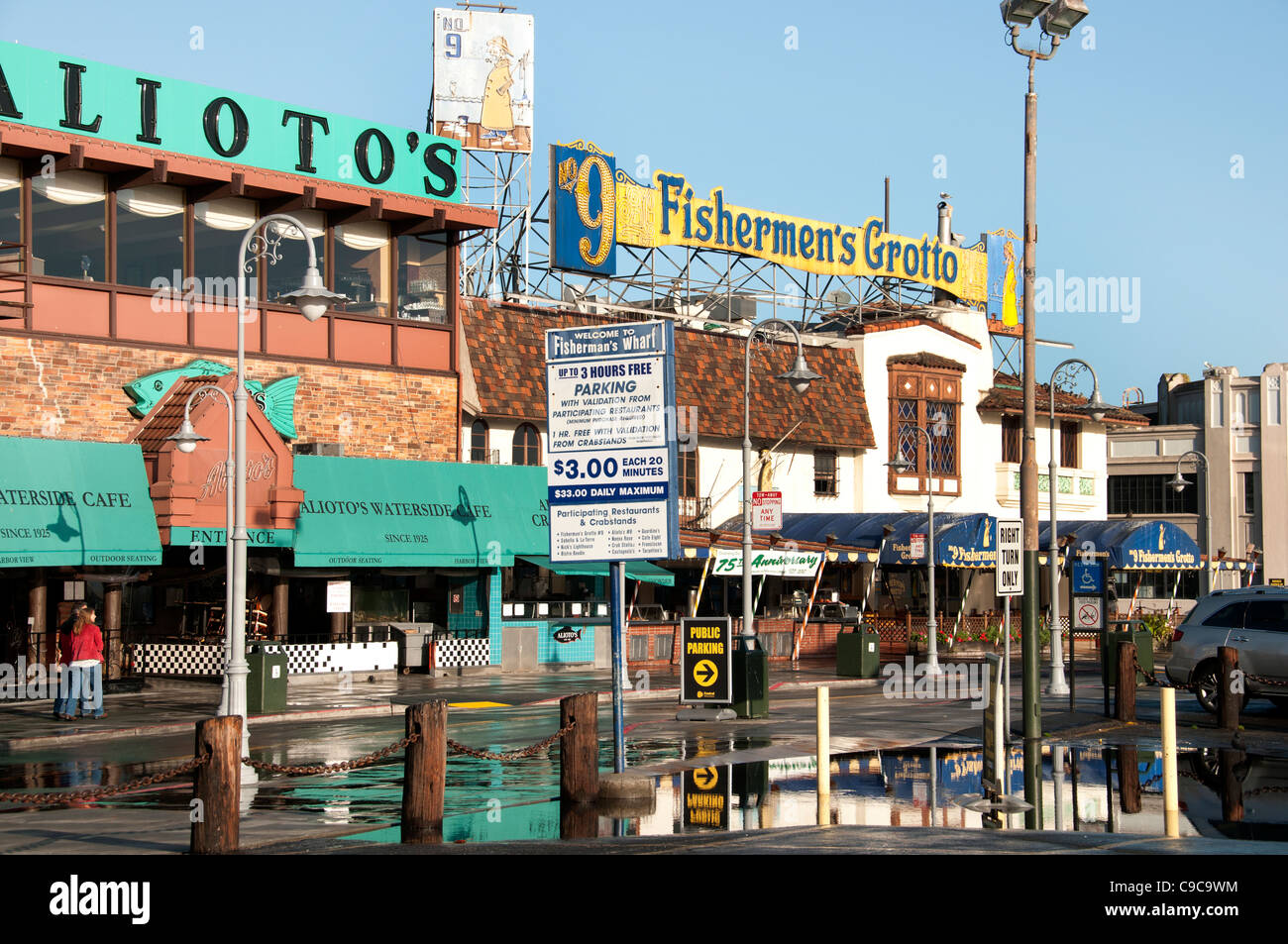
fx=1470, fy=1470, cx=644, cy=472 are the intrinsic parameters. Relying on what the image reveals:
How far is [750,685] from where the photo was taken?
22.5m

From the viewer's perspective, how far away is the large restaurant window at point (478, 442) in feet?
114

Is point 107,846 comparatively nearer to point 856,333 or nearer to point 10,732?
point 10,732

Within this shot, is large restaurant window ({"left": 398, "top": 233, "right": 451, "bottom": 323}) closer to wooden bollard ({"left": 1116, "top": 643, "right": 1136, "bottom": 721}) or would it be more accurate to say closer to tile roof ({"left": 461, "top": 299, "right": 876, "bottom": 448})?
tile roof ({"left": 461, "top": 299, "right": 876, "bottom": 448})

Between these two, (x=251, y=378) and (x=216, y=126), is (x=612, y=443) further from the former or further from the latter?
(x=216, y=126)

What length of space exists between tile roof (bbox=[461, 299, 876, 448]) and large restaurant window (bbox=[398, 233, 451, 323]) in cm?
119

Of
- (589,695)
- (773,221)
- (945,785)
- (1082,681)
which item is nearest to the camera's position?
(589,695)

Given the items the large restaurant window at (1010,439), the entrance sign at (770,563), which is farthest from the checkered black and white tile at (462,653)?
the large restaurant window at (1010,439)

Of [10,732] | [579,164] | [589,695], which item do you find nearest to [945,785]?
[589,695]

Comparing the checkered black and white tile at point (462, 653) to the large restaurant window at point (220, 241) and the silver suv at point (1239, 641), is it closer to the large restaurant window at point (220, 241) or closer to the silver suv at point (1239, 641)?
the large restaurant window at point (220, 241)

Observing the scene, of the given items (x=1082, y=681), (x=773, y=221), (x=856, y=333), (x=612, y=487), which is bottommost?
(x=1082, y=681)

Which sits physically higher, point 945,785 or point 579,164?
point 579,164

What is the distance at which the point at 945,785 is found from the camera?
1562 centimetres
